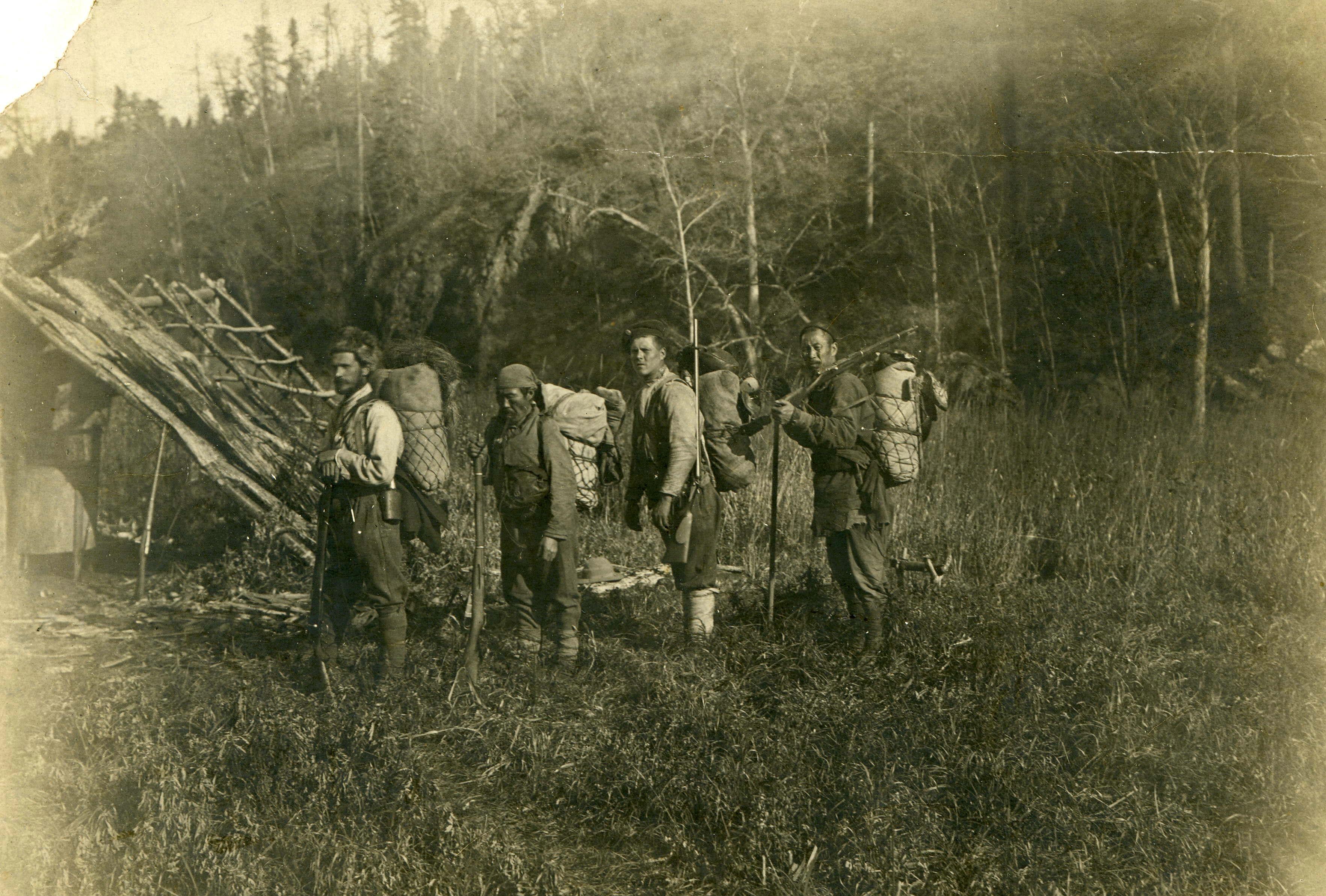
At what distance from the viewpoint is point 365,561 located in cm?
445

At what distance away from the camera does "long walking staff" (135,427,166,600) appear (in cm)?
525

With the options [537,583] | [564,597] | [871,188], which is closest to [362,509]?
[537,583]

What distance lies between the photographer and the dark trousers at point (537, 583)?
456cm

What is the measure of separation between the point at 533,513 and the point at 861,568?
68.9 inches

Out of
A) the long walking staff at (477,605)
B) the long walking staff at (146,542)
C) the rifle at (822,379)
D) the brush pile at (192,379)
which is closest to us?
the long walking staff at (477,605)

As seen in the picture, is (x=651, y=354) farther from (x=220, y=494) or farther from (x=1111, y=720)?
(x=220, y=494)

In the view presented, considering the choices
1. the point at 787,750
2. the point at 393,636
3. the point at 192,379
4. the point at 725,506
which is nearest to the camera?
the point at 787,750

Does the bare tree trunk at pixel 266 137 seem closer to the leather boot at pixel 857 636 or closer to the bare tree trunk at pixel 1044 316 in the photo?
the leather boot at pixel 857 636

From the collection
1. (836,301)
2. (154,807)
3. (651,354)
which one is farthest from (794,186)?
(154,807)

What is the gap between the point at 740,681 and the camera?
426cm

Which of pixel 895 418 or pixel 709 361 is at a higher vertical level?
pixel 709 361

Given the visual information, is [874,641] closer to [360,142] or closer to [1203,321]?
[1203,321]

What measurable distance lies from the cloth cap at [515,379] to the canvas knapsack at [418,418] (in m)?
0.41

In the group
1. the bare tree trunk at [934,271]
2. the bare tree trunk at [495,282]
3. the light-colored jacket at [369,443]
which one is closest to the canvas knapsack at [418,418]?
the light-colored jacket at [369,443]
